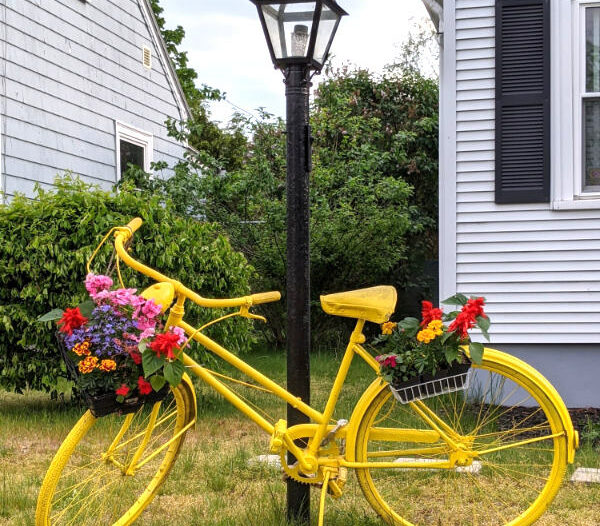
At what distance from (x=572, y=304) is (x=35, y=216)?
12.5ft

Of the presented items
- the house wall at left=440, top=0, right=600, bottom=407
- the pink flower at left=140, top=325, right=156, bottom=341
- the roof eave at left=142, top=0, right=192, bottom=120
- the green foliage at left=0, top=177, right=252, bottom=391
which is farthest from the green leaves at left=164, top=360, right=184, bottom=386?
the roof eave at left=142, top=0, right=192, bottom=120

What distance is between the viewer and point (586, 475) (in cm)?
427

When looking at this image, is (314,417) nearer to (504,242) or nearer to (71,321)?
(71,321)

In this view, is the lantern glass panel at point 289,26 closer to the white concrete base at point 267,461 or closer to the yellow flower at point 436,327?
the yellow flower at point 436,327

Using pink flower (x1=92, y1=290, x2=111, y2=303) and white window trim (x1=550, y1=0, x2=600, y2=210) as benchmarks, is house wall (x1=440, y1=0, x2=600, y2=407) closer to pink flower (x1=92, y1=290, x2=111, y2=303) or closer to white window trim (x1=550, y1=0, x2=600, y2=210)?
white window trim (x1=550, y1=0, x2=600, y2=210)

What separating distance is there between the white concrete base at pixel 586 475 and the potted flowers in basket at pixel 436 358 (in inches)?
54.5

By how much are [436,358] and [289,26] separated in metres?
1.43

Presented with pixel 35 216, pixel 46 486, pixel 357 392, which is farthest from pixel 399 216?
pixel 46 486

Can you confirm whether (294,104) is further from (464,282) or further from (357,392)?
(357,392)

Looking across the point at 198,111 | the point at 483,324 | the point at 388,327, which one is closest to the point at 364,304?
the point at 388,327

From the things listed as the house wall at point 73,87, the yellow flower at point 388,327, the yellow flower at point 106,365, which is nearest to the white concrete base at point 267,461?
the yellow flower at point 388,327

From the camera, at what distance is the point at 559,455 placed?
3.23 m

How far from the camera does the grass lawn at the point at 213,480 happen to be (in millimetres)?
3645

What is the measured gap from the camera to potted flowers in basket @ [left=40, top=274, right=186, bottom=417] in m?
2.89
